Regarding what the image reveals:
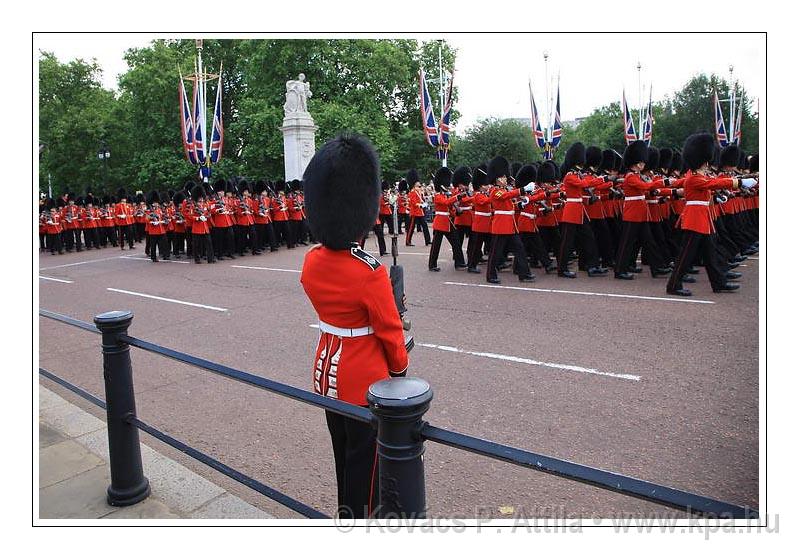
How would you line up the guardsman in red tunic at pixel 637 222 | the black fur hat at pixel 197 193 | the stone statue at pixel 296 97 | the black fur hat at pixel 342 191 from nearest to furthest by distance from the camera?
the black fur hat at pixel 342 191 → the guardsman in red tunic at pixel 637 222 → the black fur hat at pixel 197 193 → the stone statue at pixel 296 97

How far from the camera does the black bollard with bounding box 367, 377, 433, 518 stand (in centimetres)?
167

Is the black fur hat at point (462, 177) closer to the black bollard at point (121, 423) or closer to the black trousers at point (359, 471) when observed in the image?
the black bollard at point (121, 423)

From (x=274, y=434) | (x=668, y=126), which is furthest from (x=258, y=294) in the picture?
(x=668, y=126)

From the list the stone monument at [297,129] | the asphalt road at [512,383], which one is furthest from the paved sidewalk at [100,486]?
the stone monument at [297,129]

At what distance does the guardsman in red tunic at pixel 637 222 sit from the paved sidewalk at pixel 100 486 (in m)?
7.13

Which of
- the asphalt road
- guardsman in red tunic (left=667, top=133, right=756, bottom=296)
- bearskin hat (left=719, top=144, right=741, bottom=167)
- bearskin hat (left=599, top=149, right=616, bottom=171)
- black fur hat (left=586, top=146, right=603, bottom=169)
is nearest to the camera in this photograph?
the asphalt road

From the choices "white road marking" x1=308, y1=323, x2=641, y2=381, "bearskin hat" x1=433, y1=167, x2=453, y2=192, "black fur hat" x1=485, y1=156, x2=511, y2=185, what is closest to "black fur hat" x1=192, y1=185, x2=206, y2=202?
"bearskin hat" x1=433, y1=167, x2=453, y2=192

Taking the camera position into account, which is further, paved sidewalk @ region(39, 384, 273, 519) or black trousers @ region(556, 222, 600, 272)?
black trousers @ region(556, 222, 600, 272)

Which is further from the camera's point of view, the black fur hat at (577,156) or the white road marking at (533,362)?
the black fur hat at (577,156)

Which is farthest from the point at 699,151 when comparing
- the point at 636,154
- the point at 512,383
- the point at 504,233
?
the point at 512,383

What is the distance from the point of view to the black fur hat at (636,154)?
9273 mm

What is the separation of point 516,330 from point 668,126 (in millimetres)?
34824

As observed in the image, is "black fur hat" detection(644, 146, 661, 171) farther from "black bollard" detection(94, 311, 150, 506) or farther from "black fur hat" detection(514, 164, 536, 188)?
"black bollard" detection(94, 311, 150, 506)

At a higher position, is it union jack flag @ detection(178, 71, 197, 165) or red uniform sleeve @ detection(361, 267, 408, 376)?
union jack flag @ detection(178, 71, 197, 165)
